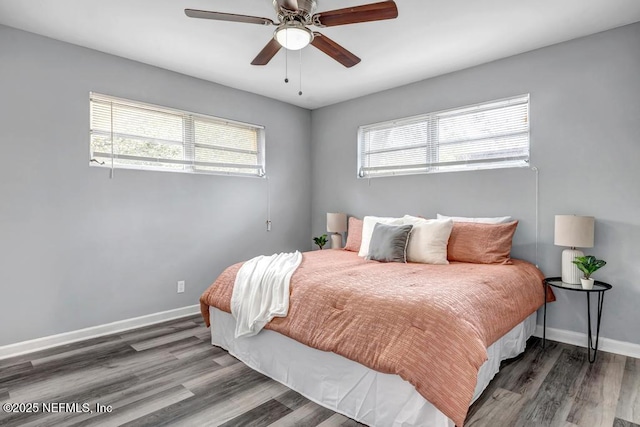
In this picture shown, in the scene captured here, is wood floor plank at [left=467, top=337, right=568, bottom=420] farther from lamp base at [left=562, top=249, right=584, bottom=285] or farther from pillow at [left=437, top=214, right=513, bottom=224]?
pillow at [left=437, top=214, right=513, bottom=224]

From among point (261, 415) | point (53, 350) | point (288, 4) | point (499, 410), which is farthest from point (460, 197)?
point (53, 350)

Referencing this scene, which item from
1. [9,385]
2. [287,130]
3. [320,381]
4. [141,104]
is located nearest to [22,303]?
[9,385]

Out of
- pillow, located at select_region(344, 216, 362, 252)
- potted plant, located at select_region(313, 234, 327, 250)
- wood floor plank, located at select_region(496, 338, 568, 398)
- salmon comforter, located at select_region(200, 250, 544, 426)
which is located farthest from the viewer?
potted plant, located at select_region(313, 234, 327, 250)

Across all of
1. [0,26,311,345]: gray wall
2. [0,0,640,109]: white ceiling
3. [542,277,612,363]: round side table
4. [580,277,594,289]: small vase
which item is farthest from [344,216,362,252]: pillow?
[580,277,594,289]: small vase

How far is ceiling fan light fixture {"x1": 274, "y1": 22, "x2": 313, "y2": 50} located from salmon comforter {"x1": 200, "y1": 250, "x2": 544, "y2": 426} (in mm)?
1617

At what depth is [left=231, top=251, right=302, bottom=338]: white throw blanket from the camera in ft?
8.13

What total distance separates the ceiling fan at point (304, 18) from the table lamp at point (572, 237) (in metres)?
2.12

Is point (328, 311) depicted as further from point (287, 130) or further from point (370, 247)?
point (287, 130)

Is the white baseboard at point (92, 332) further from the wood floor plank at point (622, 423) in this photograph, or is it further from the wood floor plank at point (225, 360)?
the wood floor plank at point (622, 423)

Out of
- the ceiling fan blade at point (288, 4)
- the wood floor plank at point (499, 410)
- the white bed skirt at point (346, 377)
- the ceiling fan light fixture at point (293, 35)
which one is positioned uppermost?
the ceiling fan blade at point (288, 4)

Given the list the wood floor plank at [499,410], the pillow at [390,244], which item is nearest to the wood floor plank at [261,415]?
the wood floor plank at [499,410]

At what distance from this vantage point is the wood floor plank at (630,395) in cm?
203

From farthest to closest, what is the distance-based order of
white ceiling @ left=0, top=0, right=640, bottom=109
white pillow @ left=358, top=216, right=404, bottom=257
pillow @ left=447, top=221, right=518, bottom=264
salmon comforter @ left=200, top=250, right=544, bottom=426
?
white pillow @ left=358, top=216, right=404, bottom=257
pillow @ left=447, top=221, right=518, bottom=264
white ceiling @ left=0, top=0, right=640, bottom=109
salmon comforter @ left=200, top=250, right=544, bottom=426

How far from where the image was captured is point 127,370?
2623 millimetres
